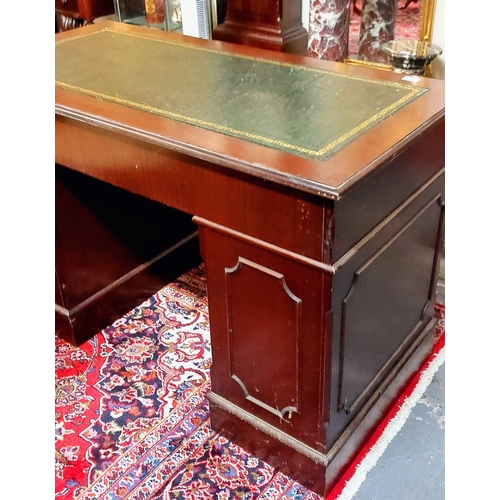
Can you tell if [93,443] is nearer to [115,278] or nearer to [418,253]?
[115,278]

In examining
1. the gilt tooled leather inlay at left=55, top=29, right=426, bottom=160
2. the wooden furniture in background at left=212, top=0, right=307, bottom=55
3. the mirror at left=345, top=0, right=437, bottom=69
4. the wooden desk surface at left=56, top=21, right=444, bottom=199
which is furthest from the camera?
the wooden furniture in background at left=212, top=0, right=307, bottom=55

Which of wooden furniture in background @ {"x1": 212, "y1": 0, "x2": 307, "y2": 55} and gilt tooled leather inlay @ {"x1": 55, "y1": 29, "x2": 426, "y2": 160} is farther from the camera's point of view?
wooden furniture in background @ {"x1": 212, "y1": 0, "x2": 307, "y2": 55}

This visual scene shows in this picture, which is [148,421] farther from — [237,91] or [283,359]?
[237,91]

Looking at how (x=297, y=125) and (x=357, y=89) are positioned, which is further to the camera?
(x=357, y=89)

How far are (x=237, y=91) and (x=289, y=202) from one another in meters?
0.45

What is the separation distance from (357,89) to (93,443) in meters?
1.15

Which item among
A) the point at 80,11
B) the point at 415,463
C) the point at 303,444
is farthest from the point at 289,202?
the point at 80,11

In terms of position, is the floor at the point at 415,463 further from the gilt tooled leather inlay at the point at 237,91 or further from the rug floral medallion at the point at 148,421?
the gilt tooled leather inlay at the point at 237,91

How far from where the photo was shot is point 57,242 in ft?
5.66

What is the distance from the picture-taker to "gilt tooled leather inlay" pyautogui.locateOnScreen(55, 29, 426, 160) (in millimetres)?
1158

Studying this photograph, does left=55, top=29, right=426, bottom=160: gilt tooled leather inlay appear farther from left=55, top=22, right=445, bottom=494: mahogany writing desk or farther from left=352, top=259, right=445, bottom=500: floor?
left=352, top=259, right=445, bottom=500: floor

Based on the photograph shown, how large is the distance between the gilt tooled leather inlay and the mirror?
0.44 m

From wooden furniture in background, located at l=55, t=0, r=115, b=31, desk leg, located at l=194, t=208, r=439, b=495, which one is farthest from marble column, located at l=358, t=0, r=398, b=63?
wooden furniture in background, located at l=55, t=0, r=115, b=31

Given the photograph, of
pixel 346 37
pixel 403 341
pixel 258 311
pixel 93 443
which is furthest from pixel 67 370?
pixel 346 37
